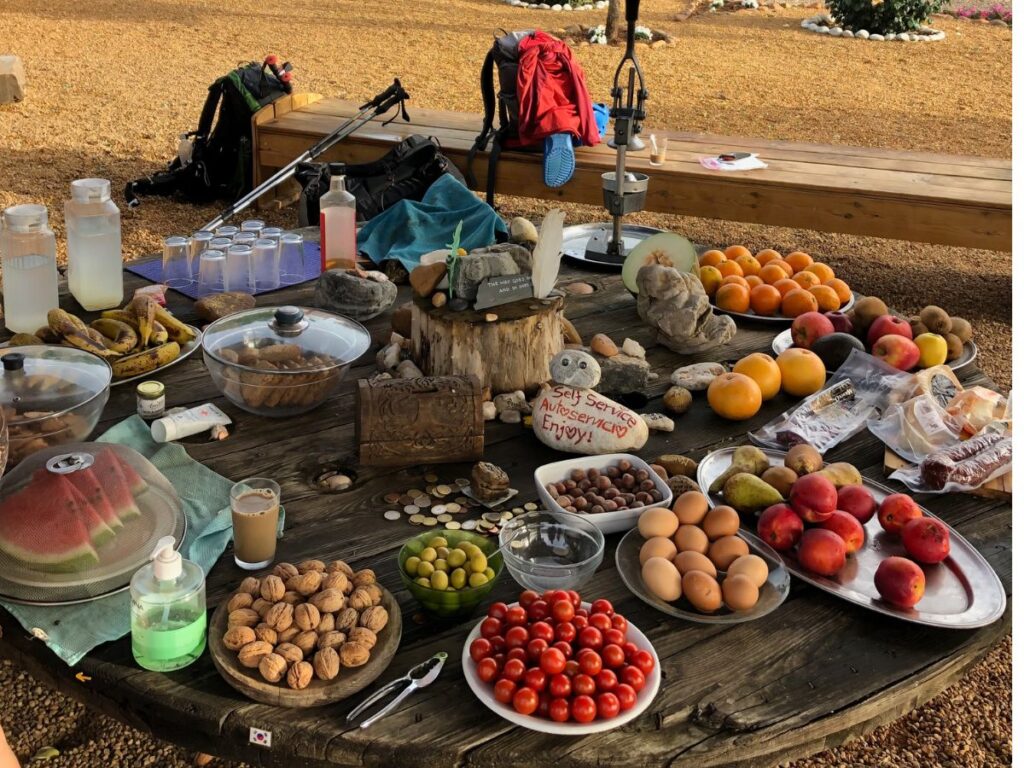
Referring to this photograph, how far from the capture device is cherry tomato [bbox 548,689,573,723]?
1.48 metres

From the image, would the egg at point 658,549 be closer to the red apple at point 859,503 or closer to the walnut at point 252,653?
the red apple at point 859,503

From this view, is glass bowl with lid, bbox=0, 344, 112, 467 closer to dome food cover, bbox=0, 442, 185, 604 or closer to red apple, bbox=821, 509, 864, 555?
dome food cover, bbox=0, 442, 185, 604

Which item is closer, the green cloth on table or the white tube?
the green cloth on table

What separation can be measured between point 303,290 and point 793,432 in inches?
62.4

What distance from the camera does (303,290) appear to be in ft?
10.5

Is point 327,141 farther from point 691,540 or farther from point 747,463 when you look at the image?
point 691,540

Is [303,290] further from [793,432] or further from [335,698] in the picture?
[335,698]

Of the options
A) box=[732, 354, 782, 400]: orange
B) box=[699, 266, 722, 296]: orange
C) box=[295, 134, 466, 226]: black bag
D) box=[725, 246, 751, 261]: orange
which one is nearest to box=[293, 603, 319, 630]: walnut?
box=[732, 354, 782, 400]: orange

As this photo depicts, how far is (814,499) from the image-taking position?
1.93 m

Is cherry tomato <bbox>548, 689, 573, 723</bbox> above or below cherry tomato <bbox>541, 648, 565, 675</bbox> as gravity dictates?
below

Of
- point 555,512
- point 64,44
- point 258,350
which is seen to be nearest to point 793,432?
point 555,512

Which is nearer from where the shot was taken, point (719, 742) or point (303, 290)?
point (719, 742)

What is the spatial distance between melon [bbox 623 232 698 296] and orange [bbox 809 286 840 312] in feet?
1.25

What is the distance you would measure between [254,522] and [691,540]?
2.56ft
